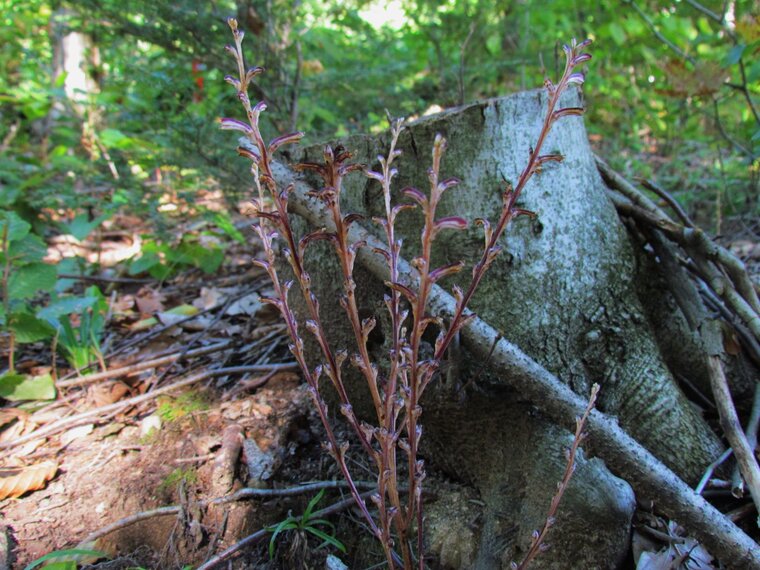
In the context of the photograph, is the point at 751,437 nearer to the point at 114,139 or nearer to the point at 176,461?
the point at 176,461

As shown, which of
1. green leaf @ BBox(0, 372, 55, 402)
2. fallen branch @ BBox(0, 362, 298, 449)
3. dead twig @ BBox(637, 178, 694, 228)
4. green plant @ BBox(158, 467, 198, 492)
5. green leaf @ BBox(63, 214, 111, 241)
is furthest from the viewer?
green leaf @ BBox(63, 214, 111, 241)

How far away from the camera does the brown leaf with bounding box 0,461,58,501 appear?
1788 mm

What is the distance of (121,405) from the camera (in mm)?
2201

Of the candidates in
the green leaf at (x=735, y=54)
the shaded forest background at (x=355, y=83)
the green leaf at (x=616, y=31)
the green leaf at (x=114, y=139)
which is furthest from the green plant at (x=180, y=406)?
the green leaf at (x=616, y=31)

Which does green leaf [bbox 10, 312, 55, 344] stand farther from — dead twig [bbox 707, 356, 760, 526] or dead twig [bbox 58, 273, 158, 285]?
dead twig [bbox 707, 356, 760, 526]

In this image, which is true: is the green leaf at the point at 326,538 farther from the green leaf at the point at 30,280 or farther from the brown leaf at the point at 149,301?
the brown leaf at the point at 149,301

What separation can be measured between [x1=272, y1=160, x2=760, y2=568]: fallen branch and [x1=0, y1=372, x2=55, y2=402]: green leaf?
67.1 inches

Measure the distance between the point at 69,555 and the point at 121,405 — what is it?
778 millimetres

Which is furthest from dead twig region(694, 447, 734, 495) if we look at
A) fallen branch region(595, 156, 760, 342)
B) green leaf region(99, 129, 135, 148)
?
green leaf region(99, 129, 135, 148)

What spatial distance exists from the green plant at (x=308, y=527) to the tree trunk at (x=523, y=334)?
32 cm

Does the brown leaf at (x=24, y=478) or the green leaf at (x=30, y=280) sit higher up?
the green leaf at (x=30, y=280)

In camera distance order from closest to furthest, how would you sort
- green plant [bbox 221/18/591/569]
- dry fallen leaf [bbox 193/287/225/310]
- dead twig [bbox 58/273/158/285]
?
green plant [bbox 221/18/591/569], dry fallen leaf [bbox 193/287/225/310], dead twig [bbox 58/273/158/285]

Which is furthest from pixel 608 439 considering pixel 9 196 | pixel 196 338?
pixel 9 196

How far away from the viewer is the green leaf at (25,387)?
218cm
